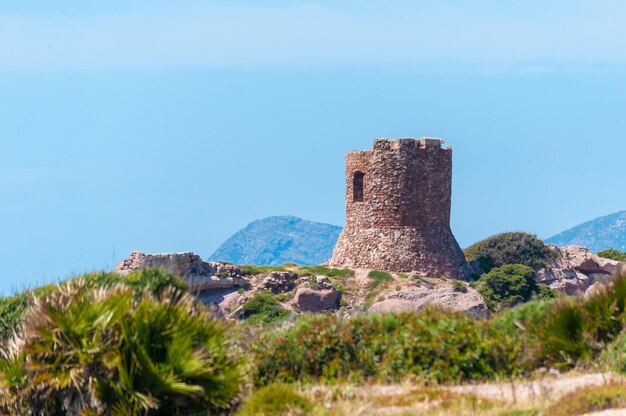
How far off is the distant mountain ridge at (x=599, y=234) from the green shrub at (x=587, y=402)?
146781mm

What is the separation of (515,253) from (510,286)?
575 cm

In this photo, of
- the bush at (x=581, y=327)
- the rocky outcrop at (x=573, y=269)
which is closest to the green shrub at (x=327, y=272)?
the rocky outcrop at (x=573, y=269)

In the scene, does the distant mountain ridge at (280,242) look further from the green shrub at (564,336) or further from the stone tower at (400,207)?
the green shrub at (564,336)

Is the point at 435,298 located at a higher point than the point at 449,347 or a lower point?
lower

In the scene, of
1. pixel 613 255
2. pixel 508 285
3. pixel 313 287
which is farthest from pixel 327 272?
pixel 613 255

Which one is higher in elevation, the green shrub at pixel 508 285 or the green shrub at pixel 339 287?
the green shrub at pixel 339 287

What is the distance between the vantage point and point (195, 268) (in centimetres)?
4484

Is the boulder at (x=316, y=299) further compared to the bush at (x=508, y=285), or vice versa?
the bush at (x=508, y=285)

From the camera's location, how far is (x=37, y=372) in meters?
17.2

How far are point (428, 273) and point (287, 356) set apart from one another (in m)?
26.9

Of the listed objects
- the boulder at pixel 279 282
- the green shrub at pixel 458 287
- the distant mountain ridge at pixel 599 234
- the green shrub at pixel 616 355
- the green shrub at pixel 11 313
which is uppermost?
the green shrub at pixel 11 313

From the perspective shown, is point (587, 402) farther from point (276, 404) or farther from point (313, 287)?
point (313, 287)

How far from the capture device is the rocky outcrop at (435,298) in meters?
41.8

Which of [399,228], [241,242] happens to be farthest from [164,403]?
[241,242]
